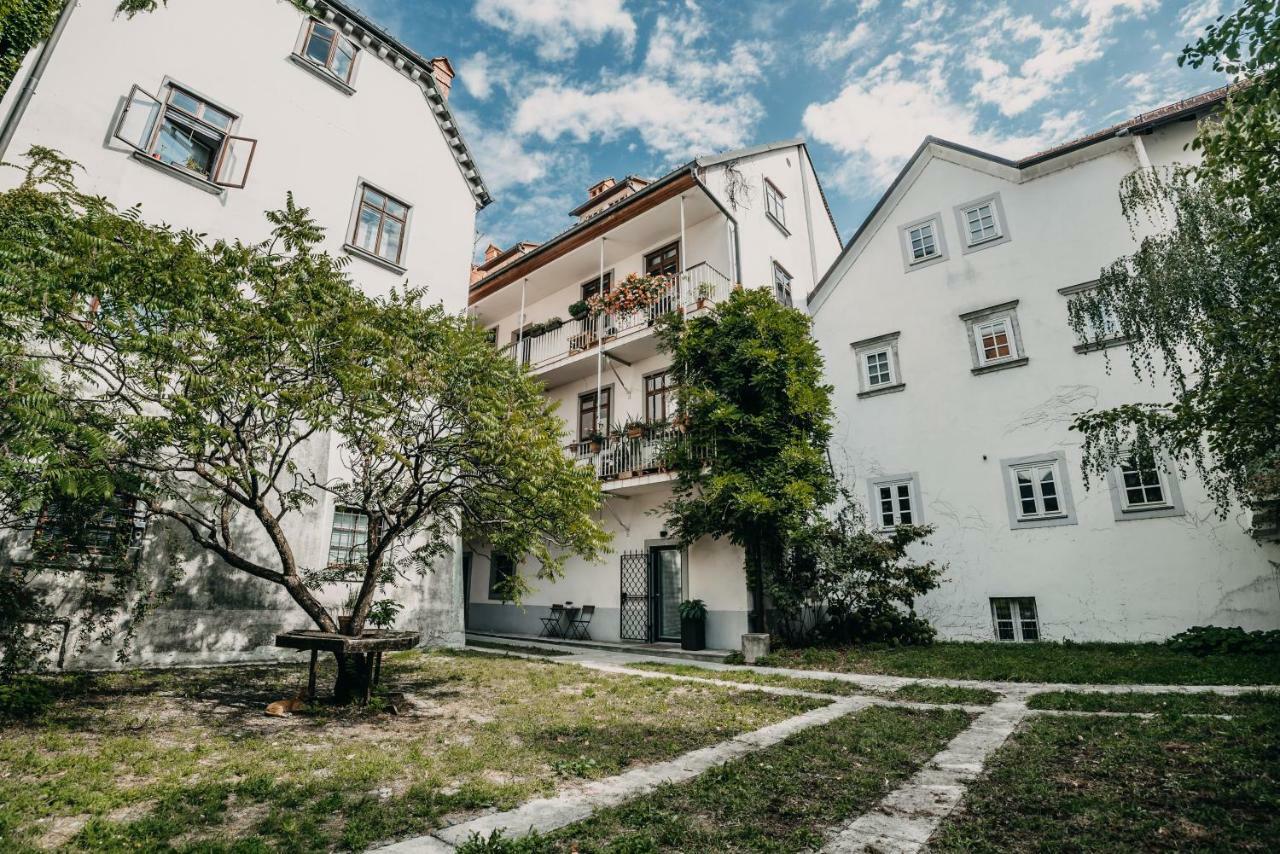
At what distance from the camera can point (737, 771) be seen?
14.6ft

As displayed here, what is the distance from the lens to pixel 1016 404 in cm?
1266

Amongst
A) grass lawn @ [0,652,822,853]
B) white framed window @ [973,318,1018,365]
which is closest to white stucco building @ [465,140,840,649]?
white framed window @ [973,318,1018,365]

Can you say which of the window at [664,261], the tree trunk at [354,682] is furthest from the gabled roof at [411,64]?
the tree trunk at [354,682]

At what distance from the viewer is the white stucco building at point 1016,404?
35.6 feet

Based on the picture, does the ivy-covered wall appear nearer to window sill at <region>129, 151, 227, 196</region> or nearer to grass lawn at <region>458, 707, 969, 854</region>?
window sill at <region>129, 151, 227, 196</region>

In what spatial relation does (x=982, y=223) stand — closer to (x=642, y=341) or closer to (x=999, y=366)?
(x=999, y=366)

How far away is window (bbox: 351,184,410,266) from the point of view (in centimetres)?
1246

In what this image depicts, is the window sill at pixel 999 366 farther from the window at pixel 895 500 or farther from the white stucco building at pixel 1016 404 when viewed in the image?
the window at pixel 895 500

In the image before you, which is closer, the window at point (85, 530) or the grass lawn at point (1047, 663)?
the window at point (85, 530)

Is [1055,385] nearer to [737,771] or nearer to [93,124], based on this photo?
[737,771]

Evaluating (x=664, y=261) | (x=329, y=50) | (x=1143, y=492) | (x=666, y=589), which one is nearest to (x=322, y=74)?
(x=329, y=50)

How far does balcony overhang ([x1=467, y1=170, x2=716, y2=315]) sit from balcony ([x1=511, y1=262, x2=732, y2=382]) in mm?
1760

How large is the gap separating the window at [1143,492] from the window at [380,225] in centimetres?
1484

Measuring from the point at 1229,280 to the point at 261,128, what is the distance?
49.5 ft
